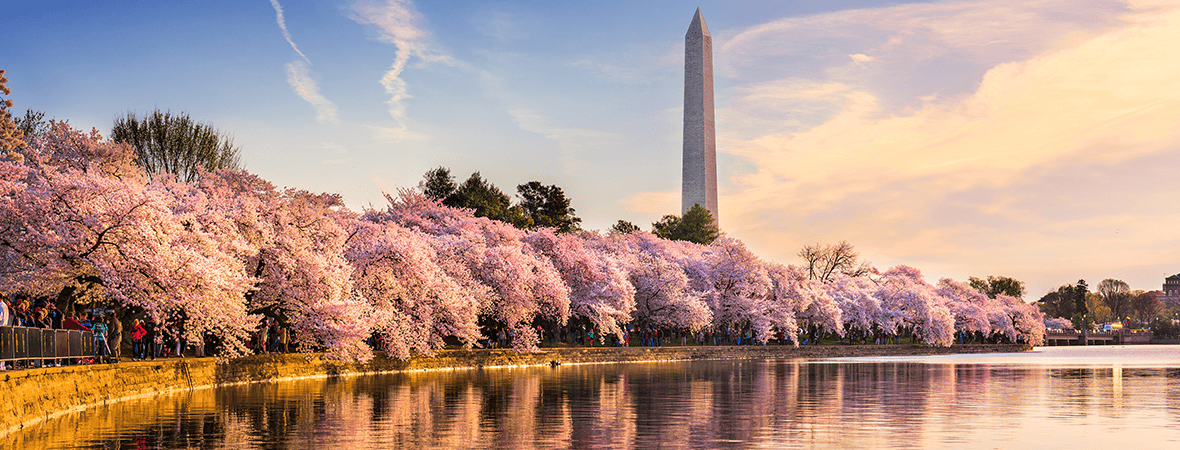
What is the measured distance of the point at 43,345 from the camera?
26016 mm

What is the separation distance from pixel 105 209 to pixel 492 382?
15.5m

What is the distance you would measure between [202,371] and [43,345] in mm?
11500

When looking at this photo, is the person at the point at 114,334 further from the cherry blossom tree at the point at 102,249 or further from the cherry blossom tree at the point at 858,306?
the cherry blossom tree at the point at 858,306

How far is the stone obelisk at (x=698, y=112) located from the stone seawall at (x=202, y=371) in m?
20.3

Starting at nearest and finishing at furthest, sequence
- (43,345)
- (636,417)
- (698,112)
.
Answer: (636,417) → (43,345) → (698,112)

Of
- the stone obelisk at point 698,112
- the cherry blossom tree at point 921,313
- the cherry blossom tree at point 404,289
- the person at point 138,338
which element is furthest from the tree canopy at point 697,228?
the person at point 138,338

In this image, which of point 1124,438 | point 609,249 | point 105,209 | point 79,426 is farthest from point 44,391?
point 609,249

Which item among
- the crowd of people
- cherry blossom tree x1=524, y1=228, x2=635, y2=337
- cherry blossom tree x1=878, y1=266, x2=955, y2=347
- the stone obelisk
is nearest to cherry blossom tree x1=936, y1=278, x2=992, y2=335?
cherry blossom tree x1=878, y1=266, x2=955, y2=347

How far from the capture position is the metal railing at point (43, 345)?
23453 mm

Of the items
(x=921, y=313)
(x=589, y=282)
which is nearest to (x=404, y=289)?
(x=589, y=282)

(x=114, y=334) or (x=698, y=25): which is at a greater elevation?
(x=698, y=25)

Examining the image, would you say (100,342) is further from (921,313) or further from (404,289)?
(921,313)

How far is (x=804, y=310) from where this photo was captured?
9500 cm

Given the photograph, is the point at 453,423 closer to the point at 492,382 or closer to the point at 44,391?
the point at 44,391
